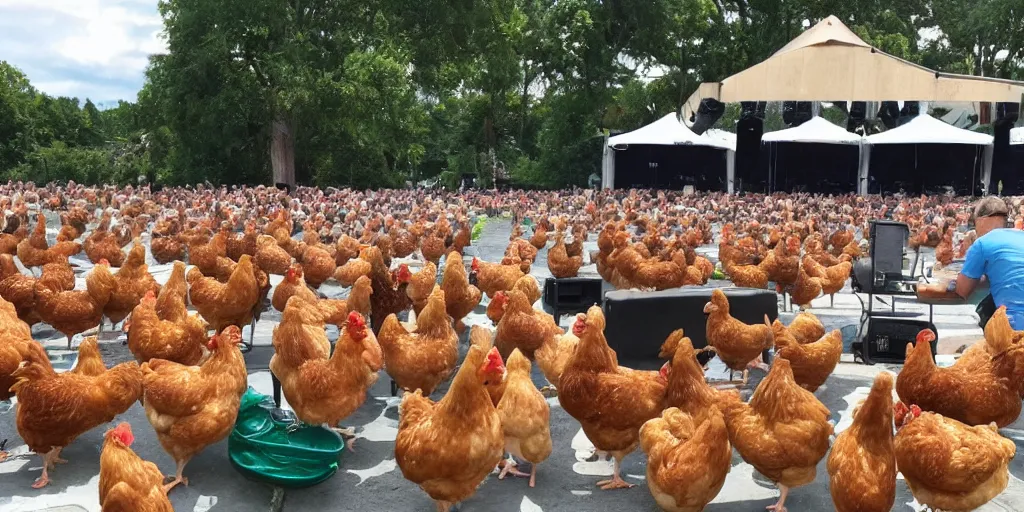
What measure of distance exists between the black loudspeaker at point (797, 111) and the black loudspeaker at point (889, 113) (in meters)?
2.99

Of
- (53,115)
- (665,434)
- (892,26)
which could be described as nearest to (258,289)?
(665,434)

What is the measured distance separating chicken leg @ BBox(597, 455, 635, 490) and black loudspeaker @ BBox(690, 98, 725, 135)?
22.1 metres

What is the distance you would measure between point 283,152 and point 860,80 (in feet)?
64.1

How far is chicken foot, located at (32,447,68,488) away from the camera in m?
4.63

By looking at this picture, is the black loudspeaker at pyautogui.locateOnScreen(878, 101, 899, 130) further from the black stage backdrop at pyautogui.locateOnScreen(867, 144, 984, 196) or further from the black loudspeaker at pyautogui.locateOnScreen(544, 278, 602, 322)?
the black loudspeaker at pyautogui.locateOnScreen(544, 278, 602, 322)

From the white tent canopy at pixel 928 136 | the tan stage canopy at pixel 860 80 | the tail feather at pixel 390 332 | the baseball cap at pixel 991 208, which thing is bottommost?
the tail feather at pixel 390 332

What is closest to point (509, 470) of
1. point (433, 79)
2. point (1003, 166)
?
point (433, 79)

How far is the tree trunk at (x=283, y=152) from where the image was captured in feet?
90.7

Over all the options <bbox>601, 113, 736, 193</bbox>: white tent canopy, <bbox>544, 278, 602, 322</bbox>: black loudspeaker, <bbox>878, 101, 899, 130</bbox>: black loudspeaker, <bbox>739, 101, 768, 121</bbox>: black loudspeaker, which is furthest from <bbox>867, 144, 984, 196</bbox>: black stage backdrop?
<bbox>544, 278, 602, 322</bbox>: black loudspeaker

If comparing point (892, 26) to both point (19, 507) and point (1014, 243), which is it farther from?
point (19, 507)

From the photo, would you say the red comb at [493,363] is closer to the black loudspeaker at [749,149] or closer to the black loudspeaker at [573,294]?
the black loudspeaker at [573,294]

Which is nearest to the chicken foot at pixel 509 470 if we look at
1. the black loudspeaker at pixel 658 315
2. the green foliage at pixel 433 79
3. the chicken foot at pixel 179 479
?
the black loudspeaker at pixel 658 315

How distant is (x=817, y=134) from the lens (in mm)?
24281

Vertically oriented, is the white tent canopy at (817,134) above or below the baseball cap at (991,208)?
above
